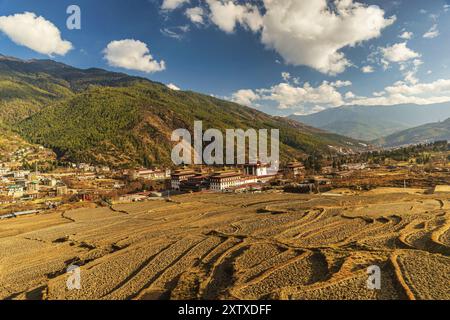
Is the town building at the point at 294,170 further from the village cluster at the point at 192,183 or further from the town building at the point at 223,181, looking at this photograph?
the town building at the point at 223,181

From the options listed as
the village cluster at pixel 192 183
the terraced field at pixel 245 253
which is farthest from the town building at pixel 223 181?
the terraced field at pixel 245 253

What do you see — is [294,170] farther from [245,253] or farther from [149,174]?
[245,253]

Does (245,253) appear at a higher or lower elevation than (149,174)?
lower

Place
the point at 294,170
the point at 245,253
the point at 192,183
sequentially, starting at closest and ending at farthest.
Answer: the point at 245,253, the point at 192,183, the point at 294,170

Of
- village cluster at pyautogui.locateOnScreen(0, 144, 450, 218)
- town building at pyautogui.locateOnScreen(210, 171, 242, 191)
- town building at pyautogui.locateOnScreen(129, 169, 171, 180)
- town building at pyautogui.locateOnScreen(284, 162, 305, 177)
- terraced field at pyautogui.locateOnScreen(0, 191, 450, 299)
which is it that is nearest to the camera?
terraced field at pyautogui.locateOnScreen(0, 191, 450, 299)

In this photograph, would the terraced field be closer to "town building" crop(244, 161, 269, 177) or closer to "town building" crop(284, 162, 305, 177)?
"town building" crop(244, 161, 269, 177)

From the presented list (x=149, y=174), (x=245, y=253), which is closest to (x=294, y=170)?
(x=149, y=174)

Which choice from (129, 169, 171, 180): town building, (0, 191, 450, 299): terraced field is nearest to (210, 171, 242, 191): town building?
(0, 191, 450, 299): terraced field

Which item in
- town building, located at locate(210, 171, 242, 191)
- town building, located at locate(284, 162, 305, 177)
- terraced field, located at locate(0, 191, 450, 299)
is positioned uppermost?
town building, located at locate(284, 162, 305, 177)
